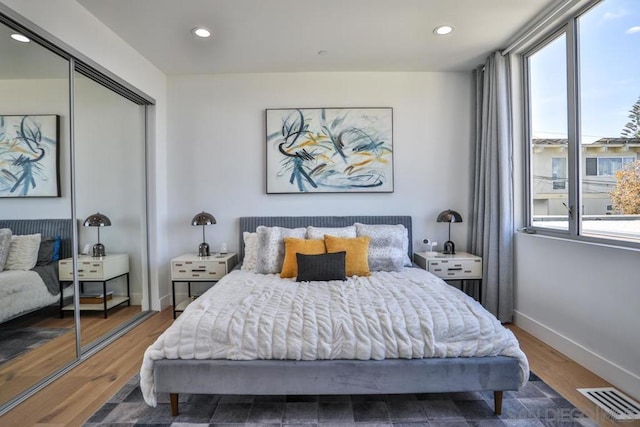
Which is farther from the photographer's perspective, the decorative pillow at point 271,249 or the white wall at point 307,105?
the white wall at point 307,105

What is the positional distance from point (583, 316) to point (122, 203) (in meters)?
4.20

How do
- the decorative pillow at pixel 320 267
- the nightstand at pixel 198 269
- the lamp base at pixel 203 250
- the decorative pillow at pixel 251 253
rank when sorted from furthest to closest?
the lamp base at pixel 203 250 → the nightstand at pixel 198 269 → the decorative pillow at pixel 251 253 → the decorative pillow at pixel 320 267

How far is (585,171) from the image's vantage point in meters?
2.48

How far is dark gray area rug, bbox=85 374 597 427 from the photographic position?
1778 mm

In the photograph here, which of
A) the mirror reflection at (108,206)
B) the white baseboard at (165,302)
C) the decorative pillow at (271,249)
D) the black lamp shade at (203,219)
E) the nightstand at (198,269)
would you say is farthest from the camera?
the white baseboard at (165,302)

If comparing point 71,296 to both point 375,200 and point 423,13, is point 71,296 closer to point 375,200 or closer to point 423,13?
point 375,200

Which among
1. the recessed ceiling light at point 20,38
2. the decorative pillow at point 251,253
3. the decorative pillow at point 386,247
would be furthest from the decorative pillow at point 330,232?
the recessed ceiling light at point 20,38

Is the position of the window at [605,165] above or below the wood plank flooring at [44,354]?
above

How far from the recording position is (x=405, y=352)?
69.7 inches

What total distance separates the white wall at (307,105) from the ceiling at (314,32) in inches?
6.9

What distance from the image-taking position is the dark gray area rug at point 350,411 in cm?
178

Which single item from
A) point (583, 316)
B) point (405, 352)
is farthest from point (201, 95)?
point (583, 316)

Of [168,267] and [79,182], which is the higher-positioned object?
[79,182]

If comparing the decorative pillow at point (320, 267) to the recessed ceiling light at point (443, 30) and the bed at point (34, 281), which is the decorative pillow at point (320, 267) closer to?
the bed at point (34, 281)
